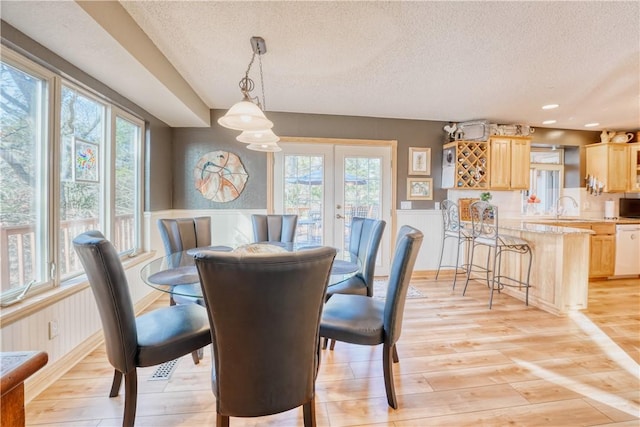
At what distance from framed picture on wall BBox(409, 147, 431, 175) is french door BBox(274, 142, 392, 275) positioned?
1.11 feet

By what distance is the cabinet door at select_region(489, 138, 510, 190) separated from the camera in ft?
14.2

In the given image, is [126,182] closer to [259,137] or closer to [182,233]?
[182,233]

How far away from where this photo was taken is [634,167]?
4574 millimetres

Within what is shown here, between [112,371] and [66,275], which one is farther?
[66,275]

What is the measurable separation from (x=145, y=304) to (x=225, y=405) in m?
2.51

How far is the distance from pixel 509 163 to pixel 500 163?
14cm

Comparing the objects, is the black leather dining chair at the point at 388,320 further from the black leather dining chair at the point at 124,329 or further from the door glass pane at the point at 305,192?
the door glass pane at the point at 305,192

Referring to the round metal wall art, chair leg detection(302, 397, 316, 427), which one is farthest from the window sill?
the round metal wall art

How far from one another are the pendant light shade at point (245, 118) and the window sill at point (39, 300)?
150 cm

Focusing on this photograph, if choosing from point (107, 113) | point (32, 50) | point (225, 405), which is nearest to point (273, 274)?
point (225, 405)

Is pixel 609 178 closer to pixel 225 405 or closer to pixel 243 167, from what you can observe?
pixel 243 167

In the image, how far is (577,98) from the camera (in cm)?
337

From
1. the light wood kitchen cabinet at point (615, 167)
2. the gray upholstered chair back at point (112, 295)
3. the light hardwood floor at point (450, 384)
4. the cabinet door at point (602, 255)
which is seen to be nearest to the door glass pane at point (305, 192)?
the light hardwood floor at point (450, 384)

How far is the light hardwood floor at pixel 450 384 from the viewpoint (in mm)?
1661
